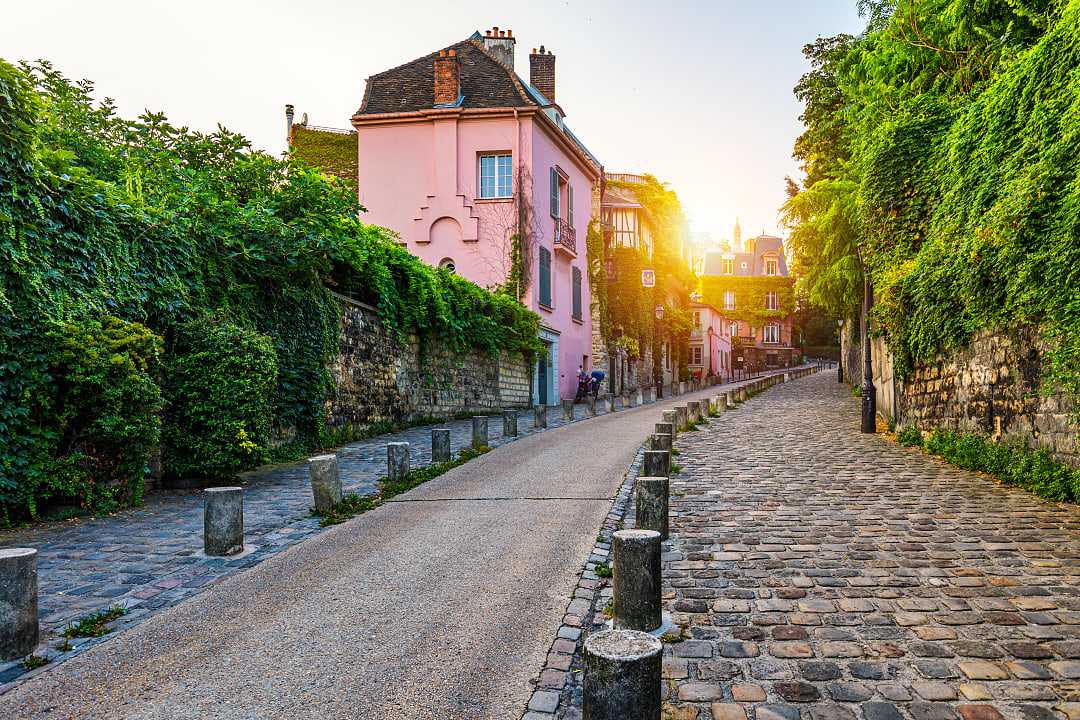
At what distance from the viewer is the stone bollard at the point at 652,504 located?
5871 mm

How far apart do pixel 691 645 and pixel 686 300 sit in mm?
41257

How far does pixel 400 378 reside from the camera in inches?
611

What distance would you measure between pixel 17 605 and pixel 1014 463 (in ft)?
30.8

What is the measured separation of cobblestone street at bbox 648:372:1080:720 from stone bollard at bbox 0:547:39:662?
3.04m

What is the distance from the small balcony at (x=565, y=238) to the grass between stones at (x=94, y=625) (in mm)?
22160

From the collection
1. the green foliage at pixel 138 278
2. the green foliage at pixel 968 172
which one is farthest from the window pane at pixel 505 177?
the green foliage at pixel 968 172

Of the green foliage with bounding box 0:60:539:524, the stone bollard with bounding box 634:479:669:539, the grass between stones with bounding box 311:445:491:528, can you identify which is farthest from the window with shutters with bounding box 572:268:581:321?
the stone bollard with bounding box 634:479:669:539

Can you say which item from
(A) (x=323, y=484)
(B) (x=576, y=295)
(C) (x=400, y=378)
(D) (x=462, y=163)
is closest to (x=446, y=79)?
(D) (x=462, y=163)

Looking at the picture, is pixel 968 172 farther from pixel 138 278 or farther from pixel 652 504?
pixel 138 278

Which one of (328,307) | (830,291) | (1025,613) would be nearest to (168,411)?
(328,307)

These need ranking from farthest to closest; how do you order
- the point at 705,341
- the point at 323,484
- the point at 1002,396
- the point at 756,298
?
the point at 756,298 → the point at 705,341 → the point at 1002,396 → the point at 323,484

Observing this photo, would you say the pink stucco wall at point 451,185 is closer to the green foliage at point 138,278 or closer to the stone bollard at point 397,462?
the green foliage at point 138,278

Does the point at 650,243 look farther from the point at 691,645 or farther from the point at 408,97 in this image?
the point at 691,645

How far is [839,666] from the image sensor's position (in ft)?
11.1
